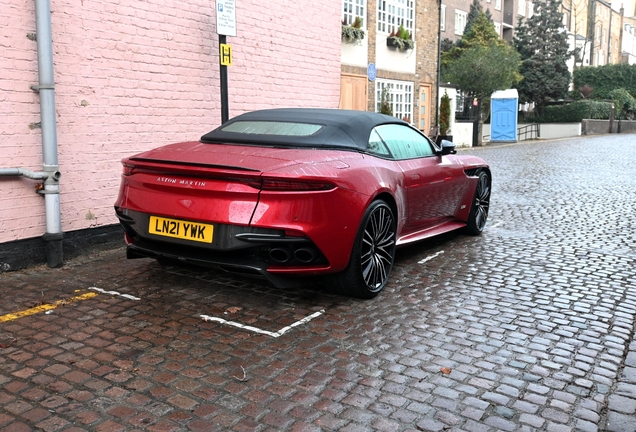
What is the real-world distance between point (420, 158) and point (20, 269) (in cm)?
393

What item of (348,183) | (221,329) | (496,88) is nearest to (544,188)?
(348,183)

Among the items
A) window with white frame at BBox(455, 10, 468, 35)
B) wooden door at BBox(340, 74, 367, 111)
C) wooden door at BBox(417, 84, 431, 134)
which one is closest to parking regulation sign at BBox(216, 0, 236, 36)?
wooden door at BBox(340, 74, 367, 111)

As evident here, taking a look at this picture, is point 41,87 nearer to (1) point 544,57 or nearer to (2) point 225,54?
(2) point 225,54

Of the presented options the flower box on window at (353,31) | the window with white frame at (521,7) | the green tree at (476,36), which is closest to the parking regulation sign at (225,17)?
the flower box on window at (353,31)

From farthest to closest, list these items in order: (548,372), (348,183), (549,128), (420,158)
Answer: (549,128) → (420,158) → (348,183) → (548,372)

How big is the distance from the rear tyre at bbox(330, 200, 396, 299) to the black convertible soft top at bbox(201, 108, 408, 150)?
67 centimetres

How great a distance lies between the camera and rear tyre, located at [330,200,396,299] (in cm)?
472

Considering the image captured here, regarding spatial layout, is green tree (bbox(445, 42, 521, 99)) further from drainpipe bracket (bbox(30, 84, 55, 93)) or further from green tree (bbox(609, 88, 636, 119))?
drainpipe bracket (bbox(30, 84, 55, 93))

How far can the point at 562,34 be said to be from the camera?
43406 mm

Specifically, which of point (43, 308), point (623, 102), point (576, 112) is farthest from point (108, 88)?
point (623, 102)

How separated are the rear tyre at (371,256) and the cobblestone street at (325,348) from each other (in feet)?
0.48

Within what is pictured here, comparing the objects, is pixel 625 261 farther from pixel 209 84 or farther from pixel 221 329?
pixel 209 84

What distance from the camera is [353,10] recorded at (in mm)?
17297

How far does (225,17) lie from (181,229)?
380cm
